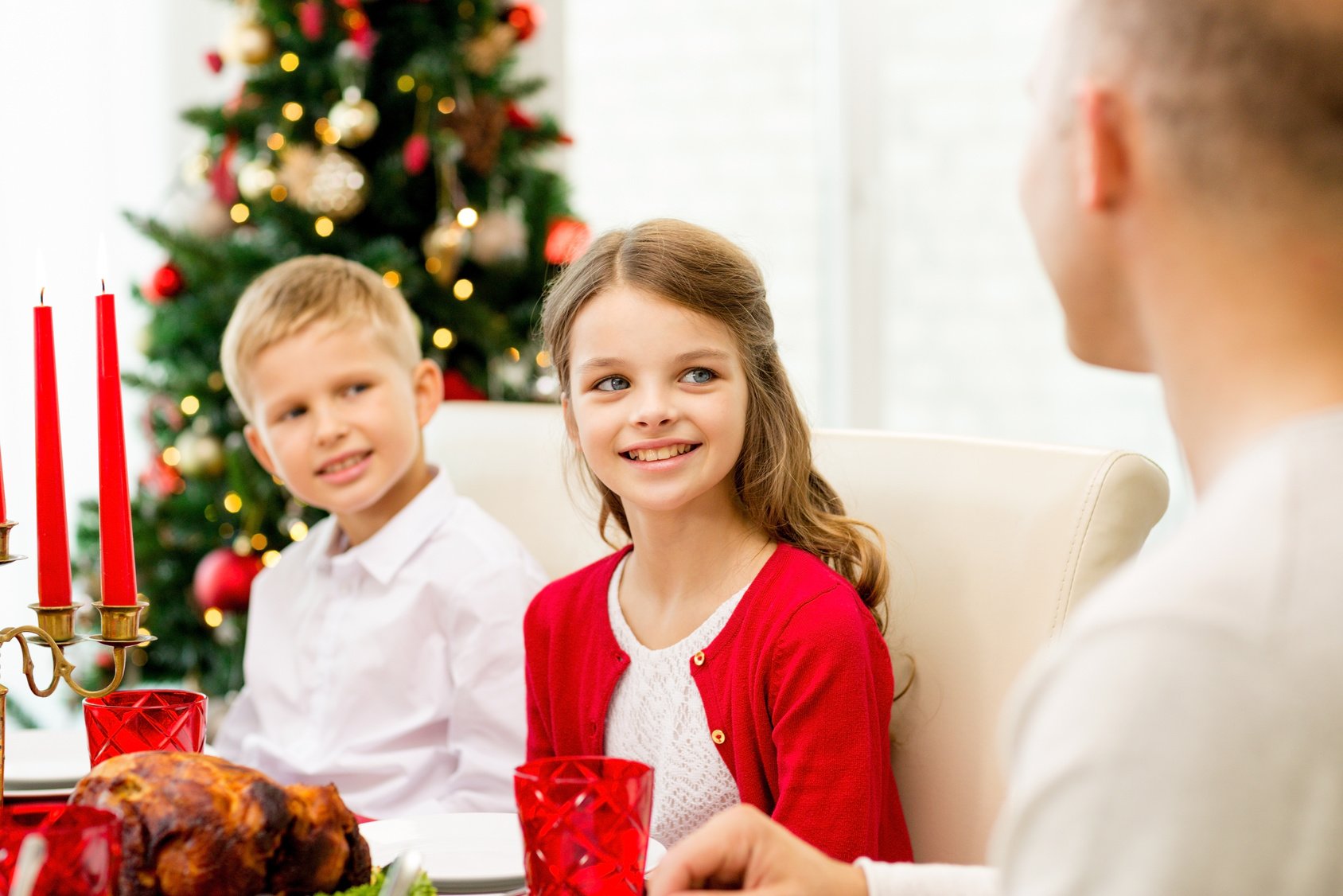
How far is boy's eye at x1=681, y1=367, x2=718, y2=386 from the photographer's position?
57.7 inches

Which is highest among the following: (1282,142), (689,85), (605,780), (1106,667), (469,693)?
(689,85)

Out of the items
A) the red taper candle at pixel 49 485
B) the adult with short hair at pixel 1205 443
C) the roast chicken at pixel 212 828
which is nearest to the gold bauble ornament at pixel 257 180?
the red taper candle at pixel 49 485

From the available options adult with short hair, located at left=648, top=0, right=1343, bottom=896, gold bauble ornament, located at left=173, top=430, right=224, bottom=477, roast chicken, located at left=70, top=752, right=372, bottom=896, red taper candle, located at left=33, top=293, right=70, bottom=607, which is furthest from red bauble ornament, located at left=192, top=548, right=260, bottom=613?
adult with short hair, located at left=648, top=0, right=1343, bottom=896

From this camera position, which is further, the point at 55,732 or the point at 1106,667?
the point at 55,732

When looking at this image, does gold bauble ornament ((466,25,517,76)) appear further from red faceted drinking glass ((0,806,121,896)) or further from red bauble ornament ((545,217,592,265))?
red faceted drinking glass ((0,806,121,896))

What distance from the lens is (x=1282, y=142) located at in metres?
0.57

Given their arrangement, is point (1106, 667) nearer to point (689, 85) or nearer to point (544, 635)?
point (544, 635)

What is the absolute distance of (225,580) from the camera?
9.02ft

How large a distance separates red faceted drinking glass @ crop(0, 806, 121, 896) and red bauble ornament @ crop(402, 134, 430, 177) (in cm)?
224

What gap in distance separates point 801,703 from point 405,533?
0.88 meters

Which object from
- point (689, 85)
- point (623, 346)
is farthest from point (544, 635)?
point (689, 85)

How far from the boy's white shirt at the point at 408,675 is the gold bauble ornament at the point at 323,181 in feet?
3.08

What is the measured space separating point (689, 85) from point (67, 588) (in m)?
3.50

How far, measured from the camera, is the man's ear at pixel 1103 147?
1.98 feet
